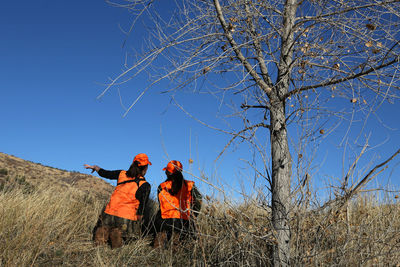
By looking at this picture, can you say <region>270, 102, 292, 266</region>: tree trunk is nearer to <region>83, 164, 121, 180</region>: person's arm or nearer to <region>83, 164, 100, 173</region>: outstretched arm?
<region>83, 164, 121, 180</region>: person's arm

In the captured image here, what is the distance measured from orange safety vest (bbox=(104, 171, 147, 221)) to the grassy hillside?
0.54 m

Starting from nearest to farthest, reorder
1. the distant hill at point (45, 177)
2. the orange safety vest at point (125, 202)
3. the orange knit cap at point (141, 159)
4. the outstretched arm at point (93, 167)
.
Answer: the orange safety vest at point (125, 202), the orange knit cap at point (141, 159), the outstretched arm at point (93, 167), the distant hill at point (45, 177)

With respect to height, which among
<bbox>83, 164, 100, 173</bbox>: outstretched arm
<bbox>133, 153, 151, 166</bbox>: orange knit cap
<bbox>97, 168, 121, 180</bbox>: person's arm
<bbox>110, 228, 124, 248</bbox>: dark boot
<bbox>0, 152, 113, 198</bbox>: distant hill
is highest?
<bbox>0, 152, 113, 198</bbox>: distant hill

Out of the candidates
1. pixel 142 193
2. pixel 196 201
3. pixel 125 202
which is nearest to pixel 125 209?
pixel 125 202

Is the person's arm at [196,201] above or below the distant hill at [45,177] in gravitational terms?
A: below

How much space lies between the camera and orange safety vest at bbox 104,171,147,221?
5.40m

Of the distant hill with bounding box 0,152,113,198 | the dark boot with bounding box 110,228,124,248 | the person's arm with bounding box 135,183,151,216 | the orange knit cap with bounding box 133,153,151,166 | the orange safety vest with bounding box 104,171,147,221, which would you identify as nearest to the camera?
the dark boot with bounding box 110,228,124,248

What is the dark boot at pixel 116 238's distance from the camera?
5.12 metres

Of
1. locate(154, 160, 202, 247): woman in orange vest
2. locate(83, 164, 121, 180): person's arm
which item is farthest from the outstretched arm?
locate(154, 160, 202, 247): woman in orange vest

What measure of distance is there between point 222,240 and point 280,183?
942 mm

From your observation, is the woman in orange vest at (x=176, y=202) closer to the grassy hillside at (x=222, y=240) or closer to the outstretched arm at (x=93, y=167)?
the grassy hillside at (x=222, y=240)

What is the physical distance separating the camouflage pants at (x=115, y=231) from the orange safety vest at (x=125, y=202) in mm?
83

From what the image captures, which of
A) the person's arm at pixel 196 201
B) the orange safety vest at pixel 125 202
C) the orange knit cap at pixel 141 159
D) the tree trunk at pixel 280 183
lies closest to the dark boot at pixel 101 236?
the orange safety vest at pixel 125 202

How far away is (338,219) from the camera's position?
319 cm
